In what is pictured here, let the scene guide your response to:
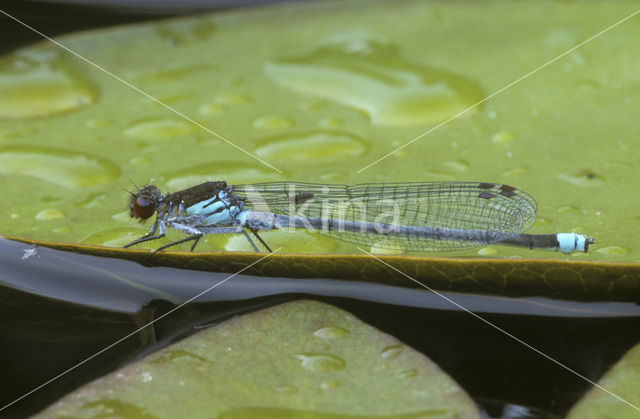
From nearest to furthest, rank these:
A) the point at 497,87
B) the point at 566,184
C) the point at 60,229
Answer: the point at 60,229 → the point at 566,184 → the point at 497,87

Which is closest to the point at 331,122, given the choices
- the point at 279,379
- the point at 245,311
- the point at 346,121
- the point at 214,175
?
the point at 346,121

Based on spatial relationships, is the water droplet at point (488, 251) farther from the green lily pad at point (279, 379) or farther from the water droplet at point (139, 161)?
the water droplet at point (139, 161)

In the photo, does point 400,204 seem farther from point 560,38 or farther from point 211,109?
point 560,38

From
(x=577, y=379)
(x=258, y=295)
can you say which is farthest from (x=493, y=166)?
(x=258, y=295)

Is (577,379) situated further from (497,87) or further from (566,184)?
(497,87)

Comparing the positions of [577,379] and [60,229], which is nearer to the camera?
[577,379]

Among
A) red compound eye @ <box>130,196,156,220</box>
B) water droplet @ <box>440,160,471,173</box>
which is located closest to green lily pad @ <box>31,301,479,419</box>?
red compound eye @ <box>130,196,156,220</box>
